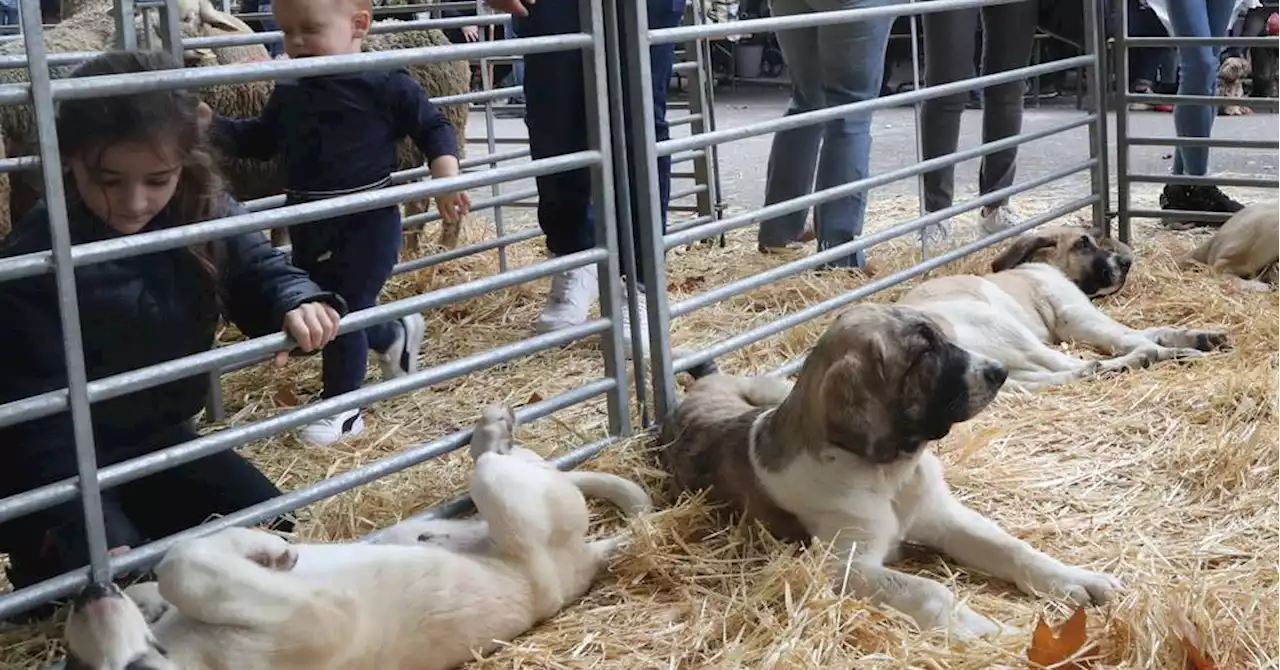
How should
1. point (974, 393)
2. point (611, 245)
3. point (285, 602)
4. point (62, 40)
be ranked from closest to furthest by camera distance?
point (285, 602) → point (974, 393) → point (611, 245) → point (62, 40)

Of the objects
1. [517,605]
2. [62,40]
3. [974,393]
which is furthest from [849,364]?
[62,40]

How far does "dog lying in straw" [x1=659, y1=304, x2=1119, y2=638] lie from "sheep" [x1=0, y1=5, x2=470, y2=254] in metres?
2.46

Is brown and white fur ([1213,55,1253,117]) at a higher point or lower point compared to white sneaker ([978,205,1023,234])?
higher

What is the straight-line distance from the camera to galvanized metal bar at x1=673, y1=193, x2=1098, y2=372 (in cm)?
417

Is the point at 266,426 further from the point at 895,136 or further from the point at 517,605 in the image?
the point at 895,136

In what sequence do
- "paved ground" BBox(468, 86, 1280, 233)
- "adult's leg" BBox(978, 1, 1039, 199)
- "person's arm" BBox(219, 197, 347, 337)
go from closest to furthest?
"person's arm" BBox(219, 197, 347, 337), "adult's leg" BBox(978, 1, 1039, 199), "paved ground" BBox(468, 86, 1280, 233)

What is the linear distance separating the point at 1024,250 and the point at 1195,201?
2.25m

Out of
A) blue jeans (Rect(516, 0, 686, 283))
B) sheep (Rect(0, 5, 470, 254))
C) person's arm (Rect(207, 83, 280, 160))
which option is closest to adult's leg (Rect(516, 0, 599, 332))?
blue jeans (Rect(516, 0, 686, 283))

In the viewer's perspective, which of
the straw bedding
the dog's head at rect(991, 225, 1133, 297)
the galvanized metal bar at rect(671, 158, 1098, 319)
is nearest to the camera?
the straw bedding

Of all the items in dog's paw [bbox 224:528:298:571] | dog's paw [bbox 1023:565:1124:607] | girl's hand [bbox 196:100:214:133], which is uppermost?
girl's hand [bbox 196:100:214:133]

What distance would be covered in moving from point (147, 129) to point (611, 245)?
1324 mm

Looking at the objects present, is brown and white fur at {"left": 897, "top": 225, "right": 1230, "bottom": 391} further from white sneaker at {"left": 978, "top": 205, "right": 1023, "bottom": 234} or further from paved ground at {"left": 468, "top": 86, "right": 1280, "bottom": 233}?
paved ground at {"left": 468, "top": 86, "right": 1280, "bottom": 233}

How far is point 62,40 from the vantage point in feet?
19.1

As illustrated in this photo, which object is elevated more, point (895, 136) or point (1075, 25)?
point (1075, 25)
